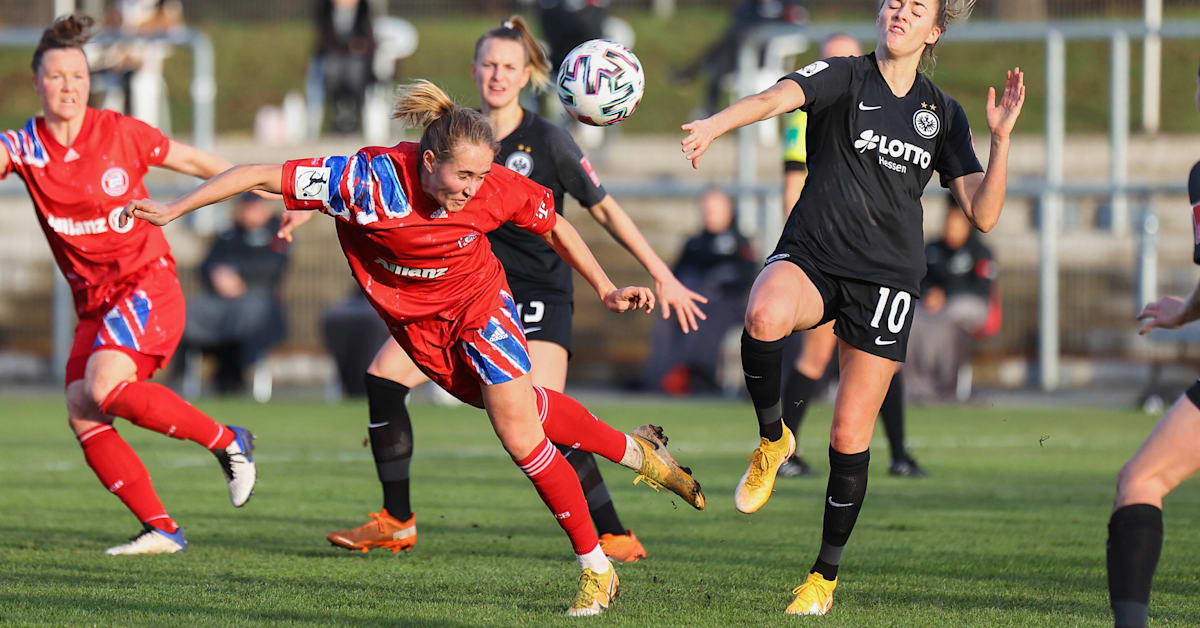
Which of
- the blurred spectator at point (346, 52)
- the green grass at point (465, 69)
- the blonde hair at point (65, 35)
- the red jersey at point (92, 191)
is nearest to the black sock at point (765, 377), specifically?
the red jersey at point (92, 191)

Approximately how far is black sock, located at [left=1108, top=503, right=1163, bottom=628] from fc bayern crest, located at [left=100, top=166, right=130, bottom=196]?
13.4ft

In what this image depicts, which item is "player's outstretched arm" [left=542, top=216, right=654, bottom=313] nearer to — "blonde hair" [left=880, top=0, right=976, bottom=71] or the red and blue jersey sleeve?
the red and blue jersey sleeve

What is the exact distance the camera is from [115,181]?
20.9ft

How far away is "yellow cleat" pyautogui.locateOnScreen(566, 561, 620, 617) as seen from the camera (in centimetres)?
504

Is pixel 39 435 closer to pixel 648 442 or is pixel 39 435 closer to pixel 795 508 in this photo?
pixel 795 508

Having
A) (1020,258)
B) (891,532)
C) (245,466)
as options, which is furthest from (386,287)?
(1020,258)

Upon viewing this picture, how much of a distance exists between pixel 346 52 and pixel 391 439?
13.7 meters

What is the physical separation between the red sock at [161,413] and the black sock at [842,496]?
2542mm

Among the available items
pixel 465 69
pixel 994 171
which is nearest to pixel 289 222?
pixel 994 171

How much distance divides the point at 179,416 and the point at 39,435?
588cm

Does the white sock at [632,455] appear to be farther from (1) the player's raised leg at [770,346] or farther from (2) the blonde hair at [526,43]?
(2) the blonde hair at [526,43]

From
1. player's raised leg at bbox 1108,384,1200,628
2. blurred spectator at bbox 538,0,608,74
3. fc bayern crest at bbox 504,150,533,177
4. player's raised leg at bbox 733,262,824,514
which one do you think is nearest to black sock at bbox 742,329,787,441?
player's raised leg at bbox 733,262,824,514

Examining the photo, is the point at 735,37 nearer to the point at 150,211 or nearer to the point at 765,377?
the point at 765,377

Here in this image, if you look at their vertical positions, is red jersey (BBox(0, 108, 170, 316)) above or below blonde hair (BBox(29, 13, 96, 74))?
below
